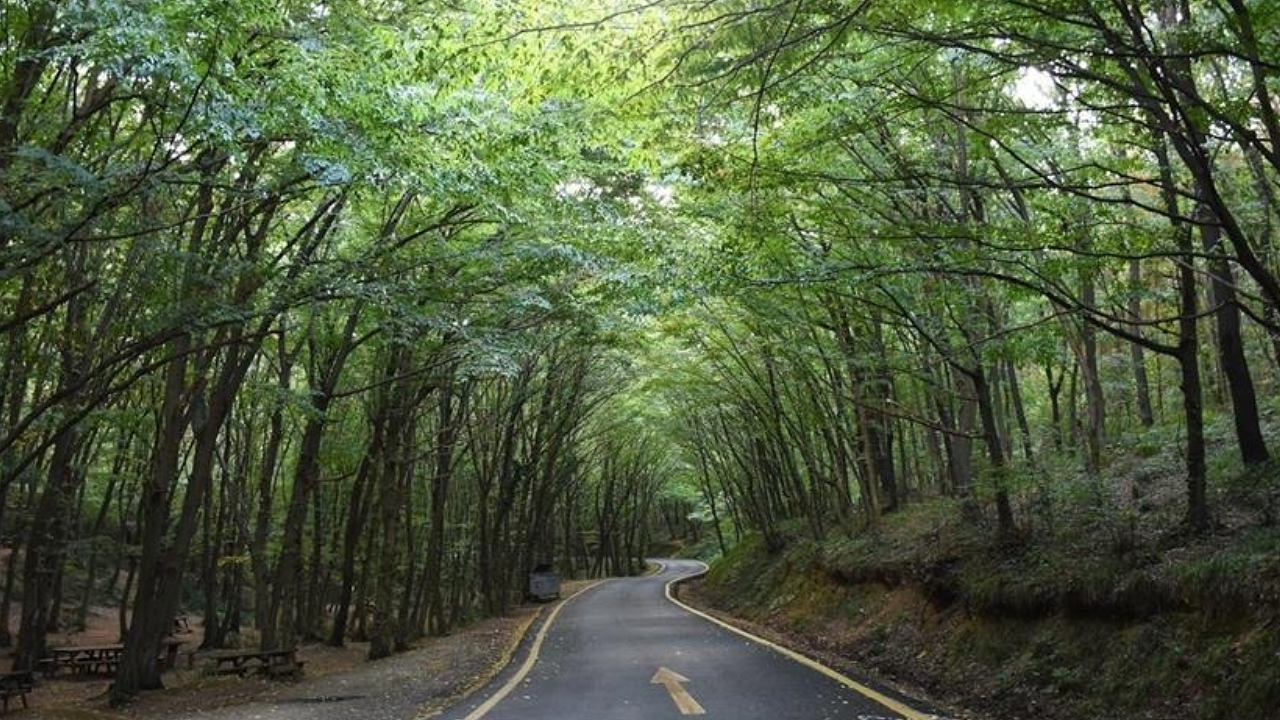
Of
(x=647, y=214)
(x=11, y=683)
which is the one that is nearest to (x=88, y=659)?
(x=11, y=683)

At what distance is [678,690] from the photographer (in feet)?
29.0

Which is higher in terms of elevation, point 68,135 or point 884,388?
point 68,135

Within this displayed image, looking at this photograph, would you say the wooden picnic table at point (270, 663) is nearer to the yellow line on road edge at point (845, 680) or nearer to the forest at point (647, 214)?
the forest at point (647, 214)

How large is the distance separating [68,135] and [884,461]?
18454 millimetres

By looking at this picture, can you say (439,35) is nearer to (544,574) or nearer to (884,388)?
(884,388)

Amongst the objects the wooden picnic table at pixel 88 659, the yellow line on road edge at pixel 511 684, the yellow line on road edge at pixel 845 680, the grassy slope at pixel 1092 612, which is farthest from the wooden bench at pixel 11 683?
the grassy slope at pixel 1092 612

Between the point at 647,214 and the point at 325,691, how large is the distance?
8.20m

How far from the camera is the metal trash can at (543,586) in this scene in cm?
3105

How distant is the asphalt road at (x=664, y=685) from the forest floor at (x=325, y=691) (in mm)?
668

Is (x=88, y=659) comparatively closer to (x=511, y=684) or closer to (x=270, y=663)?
(x=270, y=663)

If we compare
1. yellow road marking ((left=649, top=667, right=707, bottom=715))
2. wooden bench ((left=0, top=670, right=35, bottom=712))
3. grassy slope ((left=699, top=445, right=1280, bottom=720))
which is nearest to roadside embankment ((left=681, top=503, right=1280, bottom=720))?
grassy slope ((left=699, top=445, right=1280, bottom=720))

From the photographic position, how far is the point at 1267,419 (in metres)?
11.9

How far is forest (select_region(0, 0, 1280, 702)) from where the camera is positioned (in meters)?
5.71

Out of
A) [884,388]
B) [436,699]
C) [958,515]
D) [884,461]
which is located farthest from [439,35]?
[884,461]
